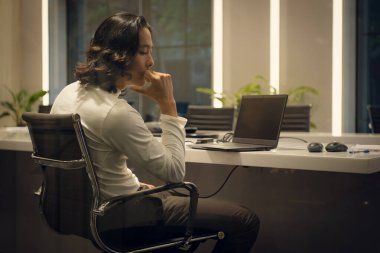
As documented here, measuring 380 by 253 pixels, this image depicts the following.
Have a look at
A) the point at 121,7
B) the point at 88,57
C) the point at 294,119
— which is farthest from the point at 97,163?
the point at 121,7

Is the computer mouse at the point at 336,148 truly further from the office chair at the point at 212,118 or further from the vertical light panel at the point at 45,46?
the vertical light panel at the point at 45,46

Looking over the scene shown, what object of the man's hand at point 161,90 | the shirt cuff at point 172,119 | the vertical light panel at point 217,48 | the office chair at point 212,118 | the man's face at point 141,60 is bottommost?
the office chair at point 212,118

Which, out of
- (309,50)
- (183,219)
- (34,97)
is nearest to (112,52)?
(183,219)

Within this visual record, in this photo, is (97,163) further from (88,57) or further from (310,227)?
(310,227)

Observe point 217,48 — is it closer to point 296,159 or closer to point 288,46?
point 288,46

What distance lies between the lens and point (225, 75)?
696 cm

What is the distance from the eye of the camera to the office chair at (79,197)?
5.27 feet

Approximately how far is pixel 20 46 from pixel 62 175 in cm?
288

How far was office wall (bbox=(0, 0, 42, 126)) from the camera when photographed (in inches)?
151

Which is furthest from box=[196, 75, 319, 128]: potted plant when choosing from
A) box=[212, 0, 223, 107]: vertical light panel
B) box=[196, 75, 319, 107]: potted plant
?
box=[212, 0, 223, 107]: vertical light panel

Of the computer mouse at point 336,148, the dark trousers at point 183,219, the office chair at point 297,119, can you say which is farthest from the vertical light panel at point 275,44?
the dark trousers at point 183,219

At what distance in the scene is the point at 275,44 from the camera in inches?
262

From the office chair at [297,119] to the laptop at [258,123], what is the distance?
1.78m

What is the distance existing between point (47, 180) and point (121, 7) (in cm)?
380
